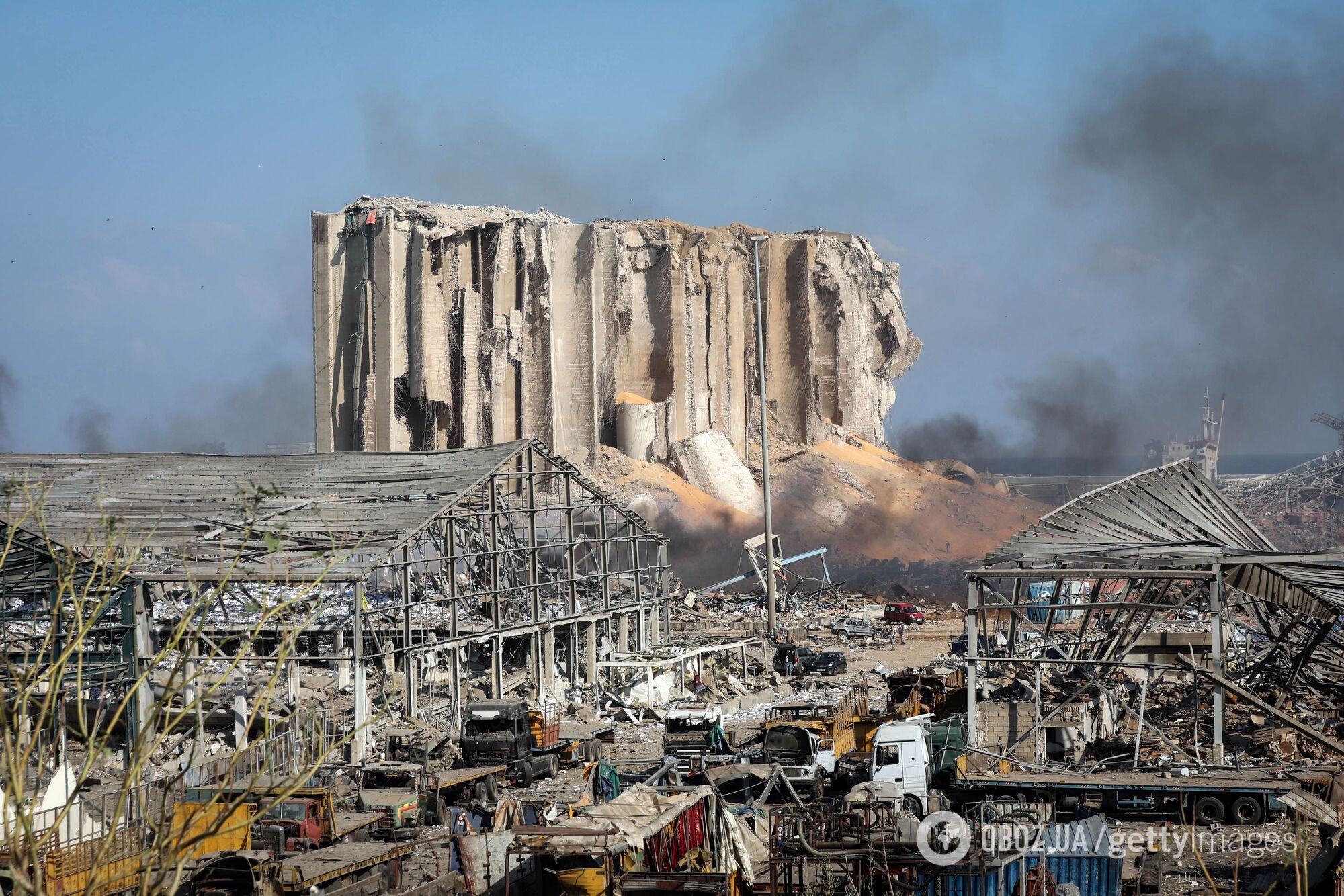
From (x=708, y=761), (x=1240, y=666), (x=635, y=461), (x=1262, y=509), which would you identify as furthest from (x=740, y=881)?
(x=1262, y=509)

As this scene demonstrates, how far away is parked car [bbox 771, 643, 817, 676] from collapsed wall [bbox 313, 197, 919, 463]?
4426 cm

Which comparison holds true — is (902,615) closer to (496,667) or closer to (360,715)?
(496,667)

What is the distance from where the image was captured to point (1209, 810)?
60.5 ft

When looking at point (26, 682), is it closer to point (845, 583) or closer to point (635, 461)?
point (845, 583)

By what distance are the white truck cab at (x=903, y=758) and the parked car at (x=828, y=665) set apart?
16.6 meters

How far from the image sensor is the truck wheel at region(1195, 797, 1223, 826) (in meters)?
18.4

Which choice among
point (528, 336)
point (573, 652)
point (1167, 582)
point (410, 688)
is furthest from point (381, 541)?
point (528, 336)

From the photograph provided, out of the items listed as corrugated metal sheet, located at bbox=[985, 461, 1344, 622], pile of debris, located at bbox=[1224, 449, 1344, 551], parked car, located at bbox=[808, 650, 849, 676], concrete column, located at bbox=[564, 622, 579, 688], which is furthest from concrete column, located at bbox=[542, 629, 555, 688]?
pile of debris, located at bbox=[1224, 449, 1344, 551]

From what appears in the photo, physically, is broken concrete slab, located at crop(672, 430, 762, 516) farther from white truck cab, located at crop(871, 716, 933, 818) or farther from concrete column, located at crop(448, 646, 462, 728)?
white truck cab, located at crop(871, 716, 933, 818)

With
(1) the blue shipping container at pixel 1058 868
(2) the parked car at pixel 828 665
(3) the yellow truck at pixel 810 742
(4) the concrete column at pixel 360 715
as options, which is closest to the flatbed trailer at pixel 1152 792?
(3) the yellow truck at pixel 810 742

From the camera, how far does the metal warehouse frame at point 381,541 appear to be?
27.1 meters

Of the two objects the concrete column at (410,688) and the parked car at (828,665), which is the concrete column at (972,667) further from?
the parked car at (828,665)

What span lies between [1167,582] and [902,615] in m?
26.2

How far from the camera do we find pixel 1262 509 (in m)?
94.7
